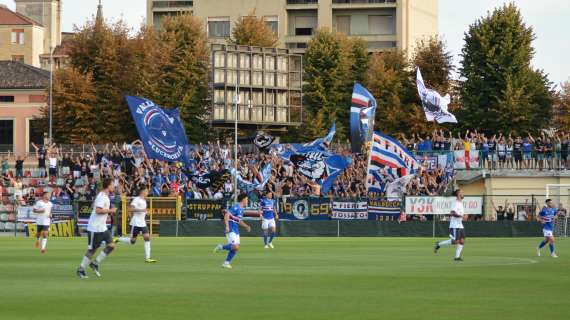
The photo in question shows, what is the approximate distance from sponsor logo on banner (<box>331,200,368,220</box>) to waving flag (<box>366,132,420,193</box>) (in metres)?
1.37

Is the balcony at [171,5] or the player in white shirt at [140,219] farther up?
the balcony at [171,5]

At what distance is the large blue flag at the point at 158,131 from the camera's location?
66.5 metres

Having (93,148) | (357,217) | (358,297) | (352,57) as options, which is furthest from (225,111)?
(358,297)

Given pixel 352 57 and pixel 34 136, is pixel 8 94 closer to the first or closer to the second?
pixel 34 136

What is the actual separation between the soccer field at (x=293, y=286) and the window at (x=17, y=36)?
114 m

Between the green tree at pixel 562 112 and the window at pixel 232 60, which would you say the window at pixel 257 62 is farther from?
the green tree at pixel 562 112

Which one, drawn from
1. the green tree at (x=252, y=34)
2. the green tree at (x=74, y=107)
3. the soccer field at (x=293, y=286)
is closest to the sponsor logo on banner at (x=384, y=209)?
the soccer field at (x=293, y=286)

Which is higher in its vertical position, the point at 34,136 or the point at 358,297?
the point at 34,136

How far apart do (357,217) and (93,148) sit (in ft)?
64.6

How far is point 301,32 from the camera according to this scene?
126m

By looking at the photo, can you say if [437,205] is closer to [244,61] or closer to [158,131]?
[158,131]

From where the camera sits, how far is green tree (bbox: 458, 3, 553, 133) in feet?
279

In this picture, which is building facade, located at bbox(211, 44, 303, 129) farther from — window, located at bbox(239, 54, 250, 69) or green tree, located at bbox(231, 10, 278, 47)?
green tree, located at bbox(231, 10, 278, 47)

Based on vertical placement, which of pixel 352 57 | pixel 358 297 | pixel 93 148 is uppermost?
pixel 352 57
